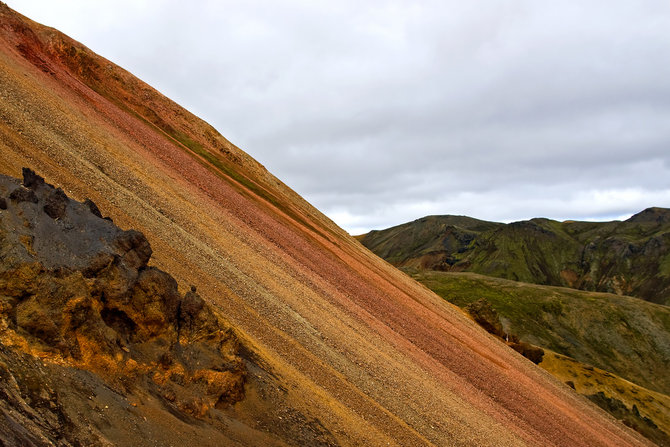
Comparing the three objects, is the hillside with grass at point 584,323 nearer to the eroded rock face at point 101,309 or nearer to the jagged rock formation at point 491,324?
the jagged rock formation at point 491,324

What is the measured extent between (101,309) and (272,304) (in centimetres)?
1139

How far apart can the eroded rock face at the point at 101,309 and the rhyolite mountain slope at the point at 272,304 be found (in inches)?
36.5

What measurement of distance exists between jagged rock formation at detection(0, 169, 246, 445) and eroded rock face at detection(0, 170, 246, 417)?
0.03 meters

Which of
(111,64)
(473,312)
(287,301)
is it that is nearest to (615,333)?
(473,312)

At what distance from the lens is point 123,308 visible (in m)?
15.5

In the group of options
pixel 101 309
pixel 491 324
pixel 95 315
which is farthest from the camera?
pixel 491 324

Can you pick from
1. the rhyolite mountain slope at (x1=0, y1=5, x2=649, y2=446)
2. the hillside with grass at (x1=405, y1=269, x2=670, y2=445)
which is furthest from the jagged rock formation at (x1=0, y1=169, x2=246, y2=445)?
the hillside with grass at (x1=405, y1=269, x2=670, y2=445)

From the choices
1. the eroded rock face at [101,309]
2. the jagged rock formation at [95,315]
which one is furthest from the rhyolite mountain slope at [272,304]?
the eroded rock face at [101,309]

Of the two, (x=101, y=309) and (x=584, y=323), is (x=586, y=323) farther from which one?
(x=101, y=309)

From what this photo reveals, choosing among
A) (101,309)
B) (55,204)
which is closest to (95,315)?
(101,309)

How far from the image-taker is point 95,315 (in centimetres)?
1420

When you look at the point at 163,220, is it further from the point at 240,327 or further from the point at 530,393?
the point at 530,393

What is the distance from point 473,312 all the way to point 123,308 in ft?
193

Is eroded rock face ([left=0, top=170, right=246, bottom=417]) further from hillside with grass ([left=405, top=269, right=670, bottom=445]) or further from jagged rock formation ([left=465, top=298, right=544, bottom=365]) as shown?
hillside with grass ([left=405, top=269, right=670, bottom=445])
